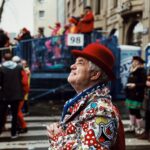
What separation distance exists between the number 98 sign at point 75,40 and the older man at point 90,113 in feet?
40.3

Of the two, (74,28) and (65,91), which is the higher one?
(74,28)

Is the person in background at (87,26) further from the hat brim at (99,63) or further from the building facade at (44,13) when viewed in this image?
the building facade at (44,13)

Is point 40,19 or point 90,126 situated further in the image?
point 40,19

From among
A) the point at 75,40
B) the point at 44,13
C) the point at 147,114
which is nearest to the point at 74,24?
the point at 75,40

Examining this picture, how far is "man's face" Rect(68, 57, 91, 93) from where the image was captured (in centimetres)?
253

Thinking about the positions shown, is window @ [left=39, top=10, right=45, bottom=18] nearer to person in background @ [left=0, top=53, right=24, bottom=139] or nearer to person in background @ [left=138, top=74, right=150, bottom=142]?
person in background @ [left=0, top=53, right=24, bottom=139]

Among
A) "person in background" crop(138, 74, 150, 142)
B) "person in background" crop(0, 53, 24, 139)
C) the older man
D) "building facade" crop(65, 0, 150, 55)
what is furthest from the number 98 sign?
the older man

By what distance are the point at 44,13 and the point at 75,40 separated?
6835cm

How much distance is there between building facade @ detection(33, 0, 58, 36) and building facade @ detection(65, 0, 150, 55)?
4534 cm

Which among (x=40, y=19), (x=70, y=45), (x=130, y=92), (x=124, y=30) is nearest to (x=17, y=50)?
(x=70, y=45)

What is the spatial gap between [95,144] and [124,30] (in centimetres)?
2691

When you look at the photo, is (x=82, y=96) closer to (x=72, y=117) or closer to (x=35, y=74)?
(x=72, y=117)

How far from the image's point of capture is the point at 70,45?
15.0m

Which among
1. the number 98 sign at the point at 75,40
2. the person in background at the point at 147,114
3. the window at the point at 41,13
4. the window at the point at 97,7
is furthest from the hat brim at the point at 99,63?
the window at the point at 41,13
